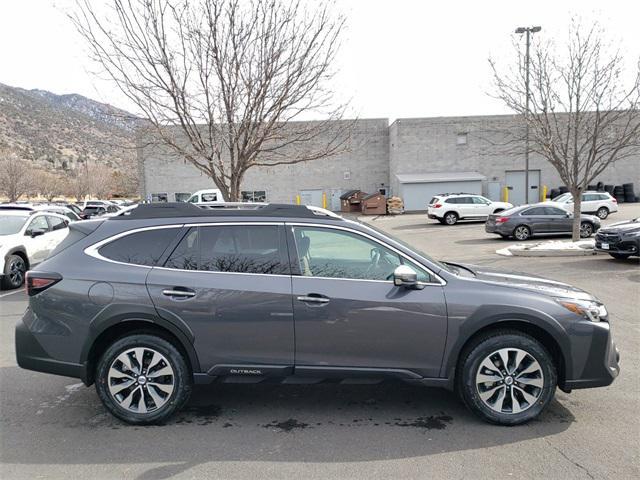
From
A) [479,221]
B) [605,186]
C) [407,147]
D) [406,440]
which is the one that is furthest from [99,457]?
[605,186]

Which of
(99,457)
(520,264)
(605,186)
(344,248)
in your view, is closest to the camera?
(99,457)

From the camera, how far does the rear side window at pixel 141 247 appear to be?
411 cm

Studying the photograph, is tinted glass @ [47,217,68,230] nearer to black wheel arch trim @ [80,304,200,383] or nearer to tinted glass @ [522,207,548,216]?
black wheel arch trim @ [80,304,200,383]

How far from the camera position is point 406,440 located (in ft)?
12.2

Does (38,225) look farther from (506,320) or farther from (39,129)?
(39,129)

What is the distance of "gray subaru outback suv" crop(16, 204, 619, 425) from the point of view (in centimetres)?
389

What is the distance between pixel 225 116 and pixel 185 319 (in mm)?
7419

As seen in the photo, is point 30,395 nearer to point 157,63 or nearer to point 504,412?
point 504,412

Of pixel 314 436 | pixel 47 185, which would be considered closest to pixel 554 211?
pixel 314 436

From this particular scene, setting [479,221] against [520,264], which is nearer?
[520,264]

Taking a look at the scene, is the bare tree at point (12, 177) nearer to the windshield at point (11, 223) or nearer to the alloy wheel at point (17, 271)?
the windshield at point (11, 223)

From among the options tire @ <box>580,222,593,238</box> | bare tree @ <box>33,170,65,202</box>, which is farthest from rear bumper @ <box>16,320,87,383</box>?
bare tree @ <box>33,170,65,202</box>

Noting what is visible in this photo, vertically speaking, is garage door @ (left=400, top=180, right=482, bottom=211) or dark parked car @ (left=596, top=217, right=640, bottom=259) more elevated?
garage door @ (left=400, top=180, right=482, bottom=211)

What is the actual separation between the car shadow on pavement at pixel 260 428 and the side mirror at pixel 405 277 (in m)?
1.15
